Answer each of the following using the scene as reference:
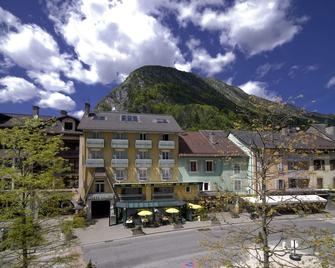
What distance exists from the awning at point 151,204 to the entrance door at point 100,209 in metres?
4.01

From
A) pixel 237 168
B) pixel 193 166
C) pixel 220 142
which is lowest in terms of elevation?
pixel 237 168

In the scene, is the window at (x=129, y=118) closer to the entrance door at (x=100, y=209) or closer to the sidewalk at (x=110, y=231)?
the entrance door at (x=100, y=209)

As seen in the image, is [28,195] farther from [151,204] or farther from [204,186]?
[204,186]

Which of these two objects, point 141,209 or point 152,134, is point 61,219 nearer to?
point 141,209

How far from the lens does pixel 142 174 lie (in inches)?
1586

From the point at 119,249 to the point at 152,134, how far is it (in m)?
18.3

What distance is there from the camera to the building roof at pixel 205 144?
141 feet

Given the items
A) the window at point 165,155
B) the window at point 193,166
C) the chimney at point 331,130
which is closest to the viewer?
the window at point 165,155

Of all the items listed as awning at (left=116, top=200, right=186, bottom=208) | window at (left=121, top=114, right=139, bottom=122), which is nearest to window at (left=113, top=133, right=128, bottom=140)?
window at (left=121, top=114, right=139, bottom=122)

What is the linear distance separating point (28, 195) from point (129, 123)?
95.0 ft

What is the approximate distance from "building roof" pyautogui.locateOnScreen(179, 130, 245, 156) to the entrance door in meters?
13.1

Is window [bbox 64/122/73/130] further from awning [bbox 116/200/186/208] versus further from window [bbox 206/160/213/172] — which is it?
window [bbox 206/160/213/172]

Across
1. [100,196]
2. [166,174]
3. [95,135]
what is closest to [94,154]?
[95,135]

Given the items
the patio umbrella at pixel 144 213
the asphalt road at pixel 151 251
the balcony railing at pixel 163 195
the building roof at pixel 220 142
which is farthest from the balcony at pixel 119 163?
the building roof at pixel 220 142
